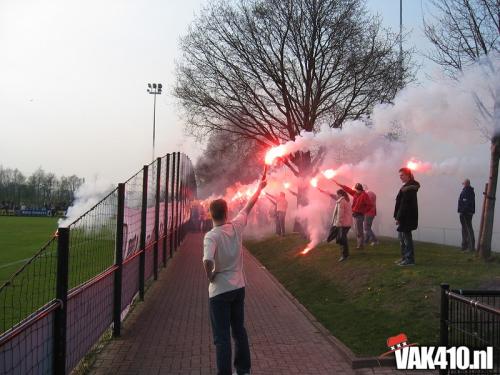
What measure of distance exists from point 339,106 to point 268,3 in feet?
17.0

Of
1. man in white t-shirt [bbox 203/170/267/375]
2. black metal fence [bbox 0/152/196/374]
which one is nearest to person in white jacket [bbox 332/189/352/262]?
black metal fence [bbox 0/152/196/374]

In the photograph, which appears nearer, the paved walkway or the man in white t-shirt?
the man in white t-shirt

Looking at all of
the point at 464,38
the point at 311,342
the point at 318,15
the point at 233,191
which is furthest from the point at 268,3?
the point at 233,191

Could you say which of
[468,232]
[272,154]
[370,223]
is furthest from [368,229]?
[272,154]

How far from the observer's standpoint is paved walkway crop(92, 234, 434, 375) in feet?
20.2

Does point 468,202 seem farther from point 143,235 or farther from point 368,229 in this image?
point 143,235

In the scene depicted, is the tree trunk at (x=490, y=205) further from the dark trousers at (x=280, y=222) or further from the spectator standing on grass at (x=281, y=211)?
the dark trousers at (x=280, y=222)

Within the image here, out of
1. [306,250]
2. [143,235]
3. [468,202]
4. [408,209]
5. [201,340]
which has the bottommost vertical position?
[201,340]

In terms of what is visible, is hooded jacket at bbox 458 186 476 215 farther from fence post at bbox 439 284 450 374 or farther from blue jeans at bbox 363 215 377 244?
fence post at bbox 439 284 450 374

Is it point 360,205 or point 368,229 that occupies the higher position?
point 360,205

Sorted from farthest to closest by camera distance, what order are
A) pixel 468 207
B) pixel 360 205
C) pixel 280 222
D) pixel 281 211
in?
pixel 280 222
pixel 281 211
pixel 360 205
pixel 468 207

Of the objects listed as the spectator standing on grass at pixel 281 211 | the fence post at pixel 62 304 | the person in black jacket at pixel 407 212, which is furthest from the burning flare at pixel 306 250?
the fence post at pixel 62 304

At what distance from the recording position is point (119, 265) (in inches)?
313

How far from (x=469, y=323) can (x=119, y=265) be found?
5033 mm
